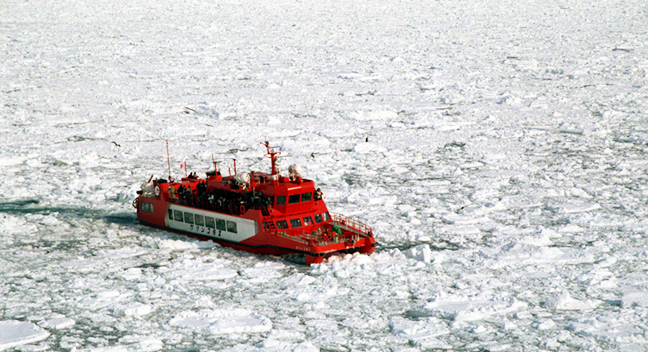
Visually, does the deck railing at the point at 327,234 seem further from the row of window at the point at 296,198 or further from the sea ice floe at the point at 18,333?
the sea ice floe at the point at 18,333

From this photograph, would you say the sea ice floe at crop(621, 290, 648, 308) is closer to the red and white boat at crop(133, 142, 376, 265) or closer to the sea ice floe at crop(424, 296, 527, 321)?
the sea ice floe at crop(424, 296, 527, 321)

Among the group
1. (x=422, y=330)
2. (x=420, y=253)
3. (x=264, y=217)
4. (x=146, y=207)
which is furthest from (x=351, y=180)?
(x=422, y=330)

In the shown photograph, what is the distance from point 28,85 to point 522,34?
82.8 feet

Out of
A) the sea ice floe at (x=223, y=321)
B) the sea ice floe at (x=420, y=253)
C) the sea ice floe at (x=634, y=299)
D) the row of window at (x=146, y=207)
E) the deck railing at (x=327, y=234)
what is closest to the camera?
the sea ice floe at (x=223, y=321)

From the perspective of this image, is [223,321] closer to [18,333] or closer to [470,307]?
[18,333]

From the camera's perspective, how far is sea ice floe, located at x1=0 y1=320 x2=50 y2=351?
972 centimetres

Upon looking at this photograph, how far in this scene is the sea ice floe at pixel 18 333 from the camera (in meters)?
9.72

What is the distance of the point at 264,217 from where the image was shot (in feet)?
43.3

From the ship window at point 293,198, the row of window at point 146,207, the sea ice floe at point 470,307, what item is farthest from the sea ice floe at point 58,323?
the sea ice floe at point 470,307

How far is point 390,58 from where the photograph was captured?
3291cm

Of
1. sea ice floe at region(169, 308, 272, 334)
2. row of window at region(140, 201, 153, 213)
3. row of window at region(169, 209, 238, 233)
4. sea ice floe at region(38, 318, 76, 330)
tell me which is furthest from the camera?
row of window at region(140, 201, 153, 213)

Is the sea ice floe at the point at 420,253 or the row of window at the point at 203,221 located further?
the row of window at the point at 203,221

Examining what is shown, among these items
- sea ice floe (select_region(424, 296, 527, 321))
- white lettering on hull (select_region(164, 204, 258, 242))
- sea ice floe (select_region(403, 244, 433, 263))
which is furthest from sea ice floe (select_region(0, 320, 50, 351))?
sea ice floe (select_region(403, 244, 433, 263))

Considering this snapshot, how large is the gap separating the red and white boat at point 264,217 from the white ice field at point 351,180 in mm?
341
